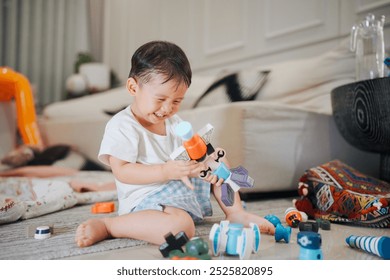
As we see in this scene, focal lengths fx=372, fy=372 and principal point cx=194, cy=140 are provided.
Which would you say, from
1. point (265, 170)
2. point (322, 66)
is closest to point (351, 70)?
point (322, 66)

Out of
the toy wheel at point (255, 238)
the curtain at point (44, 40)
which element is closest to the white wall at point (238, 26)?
the toy wheel at point (255, 238)

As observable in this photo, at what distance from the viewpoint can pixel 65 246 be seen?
0.53m

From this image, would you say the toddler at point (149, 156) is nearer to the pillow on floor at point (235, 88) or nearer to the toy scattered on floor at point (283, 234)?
the toy scattered on floor at point (283, 234)

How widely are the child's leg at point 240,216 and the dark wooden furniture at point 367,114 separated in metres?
0.36

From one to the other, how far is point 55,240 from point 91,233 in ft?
0.24

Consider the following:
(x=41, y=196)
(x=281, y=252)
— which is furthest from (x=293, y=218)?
(x=41, y=196)

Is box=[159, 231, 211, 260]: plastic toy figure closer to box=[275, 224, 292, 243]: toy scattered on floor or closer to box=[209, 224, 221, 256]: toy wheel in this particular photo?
box=[209, 224, 221, 256]: toy wheel

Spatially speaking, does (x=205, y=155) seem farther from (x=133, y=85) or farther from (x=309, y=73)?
(x=309, y=73)

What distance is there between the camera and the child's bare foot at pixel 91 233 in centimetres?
53

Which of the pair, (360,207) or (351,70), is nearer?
(360,207)

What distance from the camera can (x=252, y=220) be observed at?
24.1 inches

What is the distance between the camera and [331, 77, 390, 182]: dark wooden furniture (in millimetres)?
760
